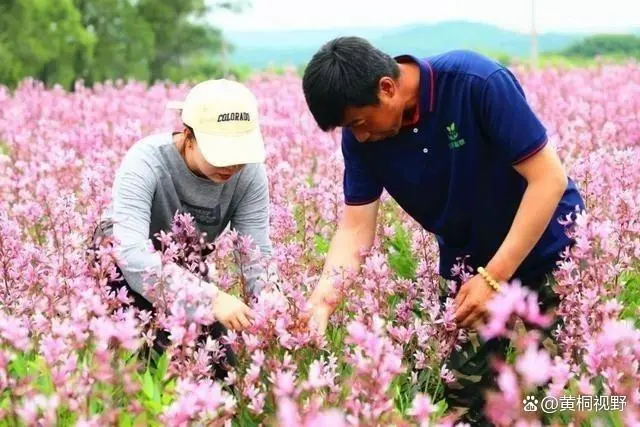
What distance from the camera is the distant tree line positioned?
19.5 m

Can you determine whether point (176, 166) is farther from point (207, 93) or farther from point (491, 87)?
point (491, 87)

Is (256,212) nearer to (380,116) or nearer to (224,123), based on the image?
(224,123)

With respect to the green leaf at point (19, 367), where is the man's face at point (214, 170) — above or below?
above

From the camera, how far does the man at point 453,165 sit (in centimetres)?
335

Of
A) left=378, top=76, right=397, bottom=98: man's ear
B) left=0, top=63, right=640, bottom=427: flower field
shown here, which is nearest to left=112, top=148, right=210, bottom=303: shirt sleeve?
left=0, top=63, right=640, bottom=427: flower field

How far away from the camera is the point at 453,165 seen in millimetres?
3725

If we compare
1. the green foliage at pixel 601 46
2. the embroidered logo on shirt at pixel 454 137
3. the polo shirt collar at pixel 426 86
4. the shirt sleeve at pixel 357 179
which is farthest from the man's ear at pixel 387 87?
the green foliage at pixel 601 46

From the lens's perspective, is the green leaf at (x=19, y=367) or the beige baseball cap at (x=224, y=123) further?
the beige baseball cap at (x=224, y=123)

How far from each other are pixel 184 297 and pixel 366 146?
5.22ft

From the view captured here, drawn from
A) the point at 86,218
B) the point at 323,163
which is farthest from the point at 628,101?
the point at 86,218

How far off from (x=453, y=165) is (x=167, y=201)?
120cm

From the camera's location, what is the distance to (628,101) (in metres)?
9.89

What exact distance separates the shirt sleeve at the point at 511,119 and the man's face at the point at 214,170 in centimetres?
103

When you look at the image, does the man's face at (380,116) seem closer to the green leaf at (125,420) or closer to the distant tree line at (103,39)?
the green leaf at (125,420)
